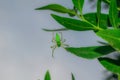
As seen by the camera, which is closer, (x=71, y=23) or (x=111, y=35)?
(x=111, y=35)

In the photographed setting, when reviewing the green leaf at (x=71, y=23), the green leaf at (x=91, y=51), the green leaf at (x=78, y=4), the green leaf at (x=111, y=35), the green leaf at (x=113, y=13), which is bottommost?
the green leaf at (x=91, y=51)

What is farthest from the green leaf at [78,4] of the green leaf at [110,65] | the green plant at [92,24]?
the green leaf at [110,65]

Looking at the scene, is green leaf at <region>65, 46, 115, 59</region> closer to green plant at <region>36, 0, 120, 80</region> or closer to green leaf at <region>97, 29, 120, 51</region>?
green plant at <region>36, 0, 120, 80</region>

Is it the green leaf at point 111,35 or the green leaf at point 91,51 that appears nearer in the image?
the green leaf at point 111,35

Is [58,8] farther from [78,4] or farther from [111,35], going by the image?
[111,35]

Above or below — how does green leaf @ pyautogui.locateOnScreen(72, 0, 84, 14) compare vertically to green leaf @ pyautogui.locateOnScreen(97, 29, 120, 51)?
above

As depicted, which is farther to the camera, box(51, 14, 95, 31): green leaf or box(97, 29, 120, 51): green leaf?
box(51, 14, 95, 31): green leaf

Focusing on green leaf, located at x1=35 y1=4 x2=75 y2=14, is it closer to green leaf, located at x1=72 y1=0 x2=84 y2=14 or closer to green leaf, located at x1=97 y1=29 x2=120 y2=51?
green leaf, located at x1=72 y1=0 x2=84 y2=14

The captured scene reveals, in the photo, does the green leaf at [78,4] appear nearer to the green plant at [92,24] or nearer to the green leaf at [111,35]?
the green plant at [92,24]

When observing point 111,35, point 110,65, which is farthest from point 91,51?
point 111,35

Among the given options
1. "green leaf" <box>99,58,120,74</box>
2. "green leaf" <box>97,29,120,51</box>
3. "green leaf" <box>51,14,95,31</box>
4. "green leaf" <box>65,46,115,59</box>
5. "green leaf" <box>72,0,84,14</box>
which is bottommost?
"green leaf" <box>99,58,120,74</box>

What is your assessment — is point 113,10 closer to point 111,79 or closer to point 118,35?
point 118,35

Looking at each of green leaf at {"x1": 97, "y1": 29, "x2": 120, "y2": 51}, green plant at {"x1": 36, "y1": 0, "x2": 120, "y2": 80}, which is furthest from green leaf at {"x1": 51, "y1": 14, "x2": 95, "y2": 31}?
green leaf at {"x1": 97, "y1": 29, "x2": 120, "y2": 51}
